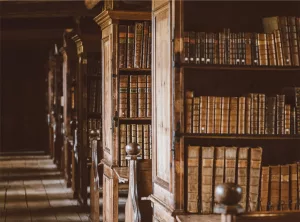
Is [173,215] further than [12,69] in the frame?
No

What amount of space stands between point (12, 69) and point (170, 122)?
1376 centimetres

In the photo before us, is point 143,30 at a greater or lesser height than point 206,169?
greater

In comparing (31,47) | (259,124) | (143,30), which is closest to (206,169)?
(259,124)

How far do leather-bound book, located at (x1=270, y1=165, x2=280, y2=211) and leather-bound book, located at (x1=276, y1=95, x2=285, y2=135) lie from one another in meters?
0.23

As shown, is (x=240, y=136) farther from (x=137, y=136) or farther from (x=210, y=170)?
(x=137, y=136)

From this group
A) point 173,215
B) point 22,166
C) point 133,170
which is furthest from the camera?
point 22,166

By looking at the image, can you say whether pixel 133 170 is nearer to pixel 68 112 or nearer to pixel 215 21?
pixel 215 21

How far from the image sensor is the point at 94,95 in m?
8.44

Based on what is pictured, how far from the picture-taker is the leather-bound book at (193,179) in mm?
3877

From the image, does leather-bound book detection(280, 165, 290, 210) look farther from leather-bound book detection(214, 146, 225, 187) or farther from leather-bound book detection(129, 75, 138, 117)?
leather-bound book detection(129, 75, 138, 117)

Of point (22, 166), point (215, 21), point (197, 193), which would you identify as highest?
point (215, 21)

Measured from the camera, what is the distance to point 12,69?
17.1 meters

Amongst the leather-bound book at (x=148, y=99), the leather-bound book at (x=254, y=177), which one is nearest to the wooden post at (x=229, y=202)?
the leather-bound book at (x=254, y=177)

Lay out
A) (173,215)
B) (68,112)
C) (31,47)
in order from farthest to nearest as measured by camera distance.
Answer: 1. (31,47)
2. (68,112)
3. (173,215)
